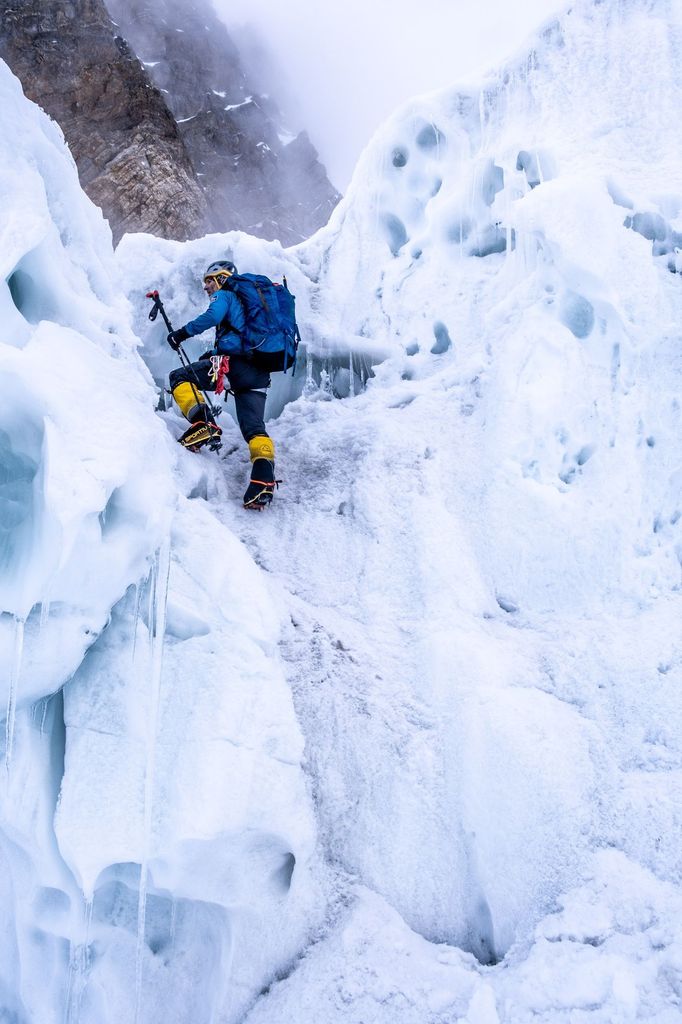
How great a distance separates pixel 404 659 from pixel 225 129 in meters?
44.0

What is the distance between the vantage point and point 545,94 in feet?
17.5

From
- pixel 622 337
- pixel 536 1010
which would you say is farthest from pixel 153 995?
pixel 622 337

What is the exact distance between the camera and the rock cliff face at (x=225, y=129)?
37719 millimetres

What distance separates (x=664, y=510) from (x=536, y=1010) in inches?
111

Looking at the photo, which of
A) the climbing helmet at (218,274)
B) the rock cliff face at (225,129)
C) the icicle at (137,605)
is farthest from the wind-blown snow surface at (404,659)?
the rock cliff face at (225,129)

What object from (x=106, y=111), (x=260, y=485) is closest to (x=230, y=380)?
(x=260, y=485)

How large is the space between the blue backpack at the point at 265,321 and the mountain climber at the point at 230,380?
53 mm

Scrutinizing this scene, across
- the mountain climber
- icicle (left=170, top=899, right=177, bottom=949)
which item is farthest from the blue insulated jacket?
icicle (left=170, top=899, right=177, bottom=949)

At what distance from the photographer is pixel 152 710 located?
2979mm

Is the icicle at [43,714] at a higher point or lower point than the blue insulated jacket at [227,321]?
lower

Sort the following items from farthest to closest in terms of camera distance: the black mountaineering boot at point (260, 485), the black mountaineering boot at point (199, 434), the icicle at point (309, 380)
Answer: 1. the icicle at point (309, 380)
2. the black mountaineering boot at point (199, 434)
3. the black mountaineering boot at point (260, 485)

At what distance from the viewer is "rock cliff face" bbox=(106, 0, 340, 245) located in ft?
124

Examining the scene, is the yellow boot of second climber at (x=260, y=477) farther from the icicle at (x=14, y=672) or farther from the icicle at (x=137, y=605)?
the icicle at (x=14, y=672)

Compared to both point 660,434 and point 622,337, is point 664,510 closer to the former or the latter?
point 660,434
